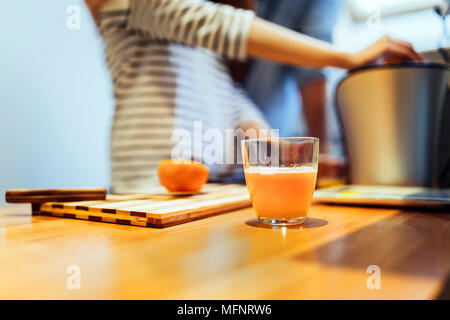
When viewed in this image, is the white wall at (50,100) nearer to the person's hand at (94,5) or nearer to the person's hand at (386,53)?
the person's hand at (94,5)

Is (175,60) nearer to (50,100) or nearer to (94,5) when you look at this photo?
(94,5)

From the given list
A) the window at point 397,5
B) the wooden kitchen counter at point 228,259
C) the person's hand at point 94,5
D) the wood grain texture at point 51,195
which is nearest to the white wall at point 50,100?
the person's hand at point 94,5

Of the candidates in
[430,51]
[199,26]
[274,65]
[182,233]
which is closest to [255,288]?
[182,233]

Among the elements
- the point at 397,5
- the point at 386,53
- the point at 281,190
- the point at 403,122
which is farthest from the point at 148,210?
the point at 397,5

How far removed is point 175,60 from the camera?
1.12m

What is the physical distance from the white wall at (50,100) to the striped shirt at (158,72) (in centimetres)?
25

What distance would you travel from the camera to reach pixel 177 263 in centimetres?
32

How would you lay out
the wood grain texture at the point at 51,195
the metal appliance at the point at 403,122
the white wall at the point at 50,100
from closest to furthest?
the wood grain texture at the point at 51,195 < the metal appliance at the point at 403,122 < the white wall at the point at 50,100

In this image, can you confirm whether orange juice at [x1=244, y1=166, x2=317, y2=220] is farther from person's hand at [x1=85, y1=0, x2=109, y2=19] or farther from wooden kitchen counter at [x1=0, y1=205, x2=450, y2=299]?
person's hand at [x1=85, y1=0, x2=109, y2=19]

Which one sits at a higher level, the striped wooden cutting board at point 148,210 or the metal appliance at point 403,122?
the metal appliance at point 403,122

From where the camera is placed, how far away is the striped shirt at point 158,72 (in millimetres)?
925

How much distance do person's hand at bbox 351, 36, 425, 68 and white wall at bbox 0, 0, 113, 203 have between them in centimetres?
86

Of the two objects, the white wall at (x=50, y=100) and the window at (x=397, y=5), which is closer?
the white wall at (x=50, y=100)
